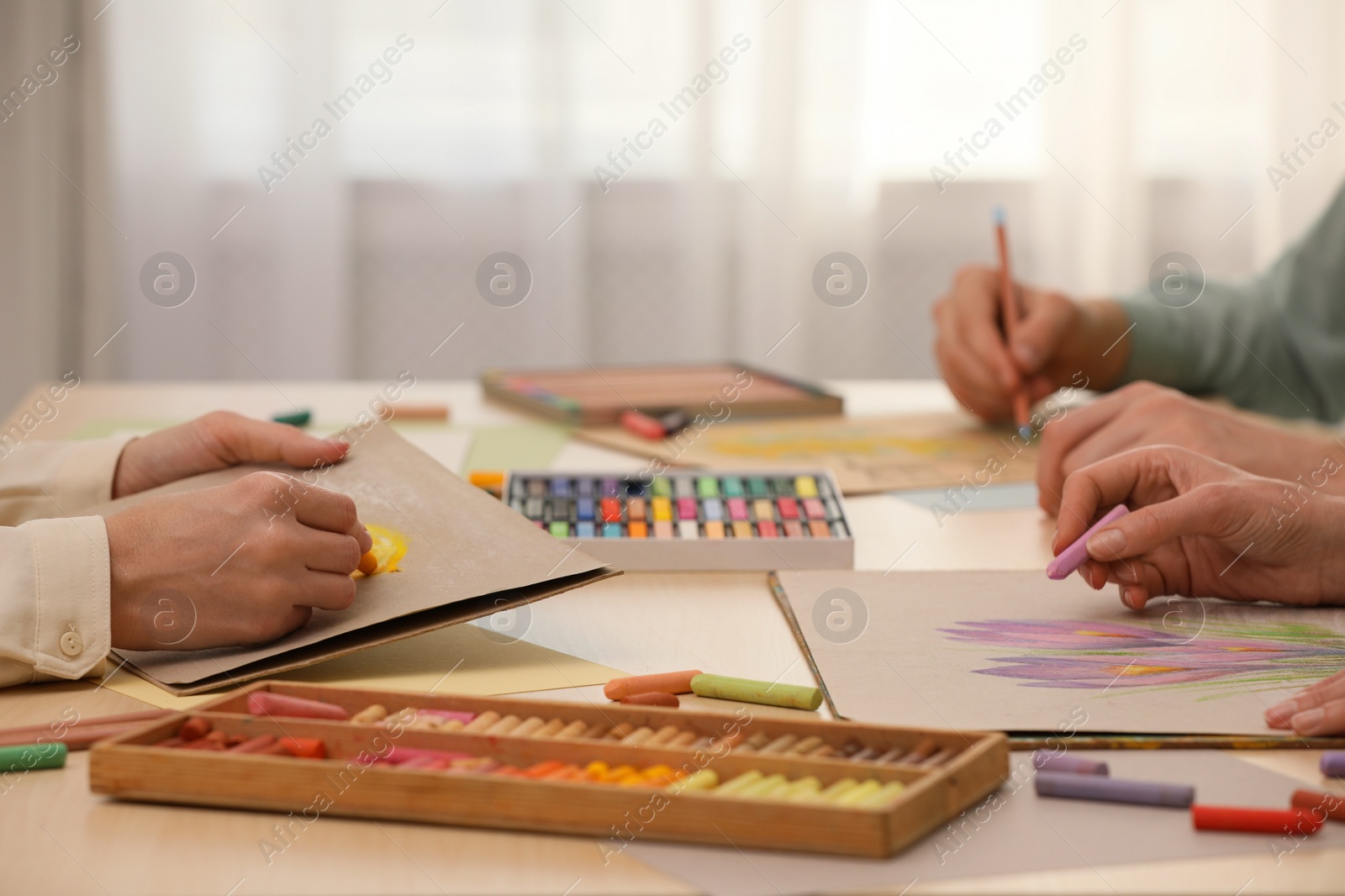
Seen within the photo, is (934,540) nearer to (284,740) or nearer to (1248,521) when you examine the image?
(1248,521)

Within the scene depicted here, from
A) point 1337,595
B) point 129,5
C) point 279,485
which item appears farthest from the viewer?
point 129,5

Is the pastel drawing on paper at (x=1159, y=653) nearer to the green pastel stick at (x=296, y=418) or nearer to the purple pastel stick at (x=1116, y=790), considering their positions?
the purple pastel stick at (x=1116, y=790)

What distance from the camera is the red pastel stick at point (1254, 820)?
53 cm

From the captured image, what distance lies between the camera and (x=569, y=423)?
144 centimetres

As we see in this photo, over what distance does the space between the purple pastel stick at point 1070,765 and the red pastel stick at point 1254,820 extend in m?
0.06

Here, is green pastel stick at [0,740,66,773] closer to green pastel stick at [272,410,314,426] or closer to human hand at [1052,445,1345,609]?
human hand at [1052,445,1345,609]

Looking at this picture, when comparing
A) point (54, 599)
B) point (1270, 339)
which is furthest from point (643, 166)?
point (54, 599)

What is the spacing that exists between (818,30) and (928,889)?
234cm

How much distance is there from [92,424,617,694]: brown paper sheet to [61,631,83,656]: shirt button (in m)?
0.04

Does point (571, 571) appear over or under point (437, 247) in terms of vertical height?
under

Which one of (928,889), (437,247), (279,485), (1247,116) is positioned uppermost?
(1247,116)

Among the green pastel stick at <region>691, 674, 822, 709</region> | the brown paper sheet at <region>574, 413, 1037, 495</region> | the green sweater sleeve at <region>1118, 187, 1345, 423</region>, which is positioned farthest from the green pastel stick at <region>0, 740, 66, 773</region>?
the green sweater sleeve at <region>1118, 187, 1345, 423</region>

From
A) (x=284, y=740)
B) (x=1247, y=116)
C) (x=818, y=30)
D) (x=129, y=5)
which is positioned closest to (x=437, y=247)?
(x=129, y=5)

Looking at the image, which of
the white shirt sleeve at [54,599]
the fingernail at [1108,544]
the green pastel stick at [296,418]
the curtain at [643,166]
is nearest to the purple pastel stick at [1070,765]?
the fingernail at [1108,544]
